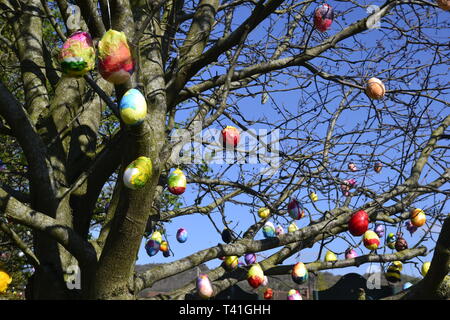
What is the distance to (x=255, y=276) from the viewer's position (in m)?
4.42

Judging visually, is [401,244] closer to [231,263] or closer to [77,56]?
[231,263]

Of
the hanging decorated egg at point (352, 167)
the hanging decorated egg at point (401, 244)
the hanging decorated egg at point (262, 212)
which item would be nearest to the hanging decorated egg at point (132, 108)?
the hanging decorated egg at point (352, 167)

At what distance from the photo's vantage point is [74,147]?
4.12 m

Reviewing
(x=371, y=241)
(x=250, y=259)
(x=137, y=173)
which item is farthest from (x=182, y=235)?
(x=137, y=173)

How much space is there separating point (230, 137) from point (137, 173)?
1375mm

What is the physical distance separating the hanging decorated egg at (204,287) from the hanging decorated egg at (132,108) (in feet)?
6.90

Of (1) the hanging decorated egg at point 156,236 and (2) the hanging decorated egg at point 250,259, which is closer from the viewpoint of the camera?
(2) the hanging decorated egg at point 250,259

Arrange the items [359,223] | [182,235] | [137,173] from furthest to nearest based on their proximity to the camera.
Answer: [182,235] → [359,223] → [137,173]

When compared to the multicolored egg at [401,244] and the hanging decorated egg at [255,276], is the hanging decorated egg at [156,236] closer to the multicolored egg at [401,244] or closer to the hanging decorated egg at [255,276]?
the hanging decorated egg at [255,276]

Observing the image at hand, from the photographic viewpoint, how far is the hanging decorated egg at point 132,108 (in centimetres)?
242

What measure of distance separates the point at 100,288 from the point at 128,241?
399 millimetres

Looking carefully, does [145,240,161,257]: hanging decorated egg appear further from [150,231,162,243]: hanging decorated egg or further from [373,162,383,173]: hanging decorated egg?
[373,162,383,173]: hanging decorated egg

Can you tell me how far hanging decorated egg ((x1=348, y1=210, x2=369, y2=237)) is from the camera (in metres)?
3.89
